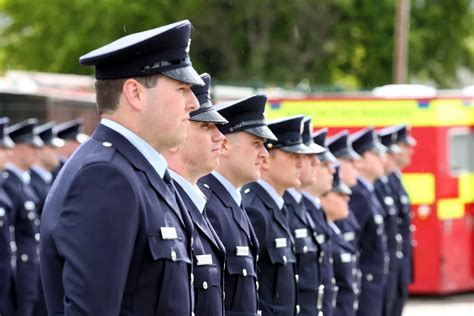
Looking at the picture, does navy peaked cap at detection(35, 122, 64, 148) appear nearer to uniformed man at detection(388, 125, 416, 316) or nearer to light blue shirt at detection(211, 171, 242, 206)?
uniformed man at detection(388, 125, 416, 316)

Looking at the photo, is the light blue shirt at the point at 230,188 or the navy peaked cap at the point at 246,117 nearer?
the light blue shirt at the point at 230,188

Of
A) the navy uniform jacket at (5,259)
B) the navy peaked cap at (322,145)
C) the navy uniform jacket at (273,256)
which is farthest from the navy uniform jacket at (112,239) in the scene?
the navy uniform jacket at (5,259)

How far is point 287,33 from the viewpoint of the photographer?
37562mm

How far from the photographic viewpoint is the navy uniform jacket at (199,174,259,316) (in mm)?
6004

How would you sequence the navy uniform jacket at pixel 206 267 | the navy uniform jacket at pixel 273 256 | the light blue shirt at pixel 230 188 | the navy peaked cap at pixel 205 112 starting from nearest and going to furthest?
the navy uniform jacket at pixel 206 267
the navy peaked cap at pixel 205 112
the light blue shirt at pixel 230 188
the navy uniform jacket at pixel 273 256

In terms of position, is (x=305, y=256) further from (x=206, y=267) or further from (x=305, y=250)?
(x=206, y=267)

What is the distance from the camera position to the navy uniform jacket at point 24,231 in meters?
10.9

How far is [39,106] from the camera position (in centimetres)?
2553

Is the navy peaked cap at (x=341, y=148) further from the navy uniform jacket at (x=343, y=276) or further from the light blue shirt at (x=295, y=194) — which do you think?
the light blue shirt at (x=295, y=194)

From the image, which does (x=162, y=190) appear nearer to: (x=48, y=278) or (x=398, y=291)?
(x=48, y=278)

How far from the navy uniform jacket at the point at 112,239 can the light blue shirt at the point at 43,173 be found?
321 inches

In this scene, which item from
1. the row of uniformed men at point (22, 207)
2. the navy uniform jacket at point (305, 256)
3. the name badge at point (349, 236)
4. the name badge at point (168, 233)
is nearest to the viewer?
the name badge at point (168, 233)

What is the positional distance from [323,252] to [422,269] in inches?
378

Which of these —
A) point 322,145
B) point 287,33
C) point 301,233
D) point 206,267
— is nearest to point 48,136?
point 322,145
